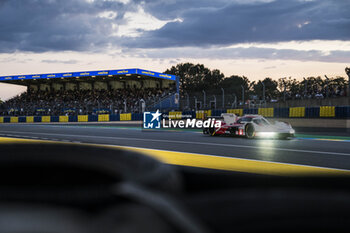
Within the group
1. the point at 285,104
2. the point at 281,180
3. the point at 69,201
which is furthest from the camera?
the point at 285,104

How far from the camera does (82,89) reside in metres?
58.6

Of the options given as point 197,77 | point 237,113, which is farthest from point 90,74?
point 197,77

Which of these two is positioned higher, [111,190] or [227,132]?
[111,190]

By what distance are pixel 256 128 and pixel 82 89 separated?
49.0 meters

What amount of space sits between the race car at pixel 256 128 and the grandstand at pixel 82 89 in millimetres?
25614

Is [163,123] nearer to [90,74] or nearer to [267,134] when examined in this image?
[267,134]

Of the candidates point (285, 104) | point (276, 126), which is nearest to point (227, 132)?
point (276, 126)

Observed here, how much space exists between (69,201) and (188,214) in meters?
0.22

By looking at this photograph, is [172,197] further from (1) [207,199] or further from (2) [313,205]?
(2) [313,205]

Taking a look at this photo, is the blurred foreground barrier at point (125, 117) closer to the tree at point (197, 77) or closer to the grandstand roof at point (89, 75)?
the grandstand roof at point (89, 75)

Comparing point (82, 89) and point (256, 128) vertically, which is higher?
point (82, 89)

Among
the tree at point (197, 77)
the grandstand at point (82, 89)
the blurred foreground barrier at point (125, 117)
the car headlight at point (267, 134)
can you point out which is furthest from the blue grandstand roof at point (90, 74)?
the tree at point (197, 77)

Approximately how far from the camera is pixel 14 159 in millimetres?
702

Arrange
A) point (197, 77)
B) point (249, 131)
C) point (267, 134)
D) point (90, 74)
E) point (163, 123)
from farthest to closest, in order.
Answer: point (197, 77) < point (90, 74) < point (163, 123) < point (249, 131) < point (267, 134)
